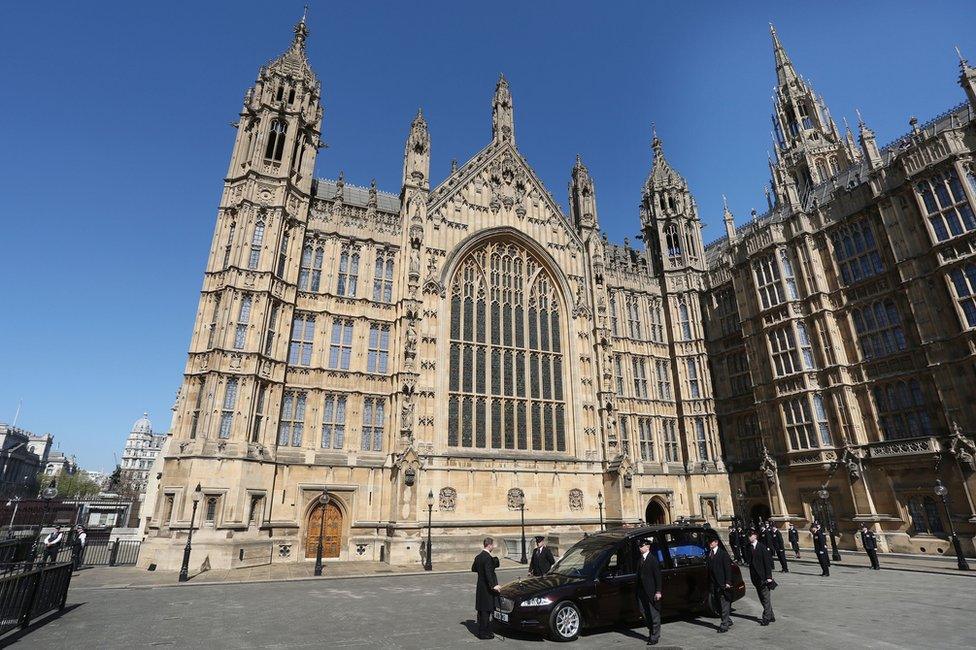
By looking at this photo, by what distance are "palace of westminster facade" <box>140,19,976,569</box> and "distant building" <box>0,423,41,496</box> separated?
9628 centimetres

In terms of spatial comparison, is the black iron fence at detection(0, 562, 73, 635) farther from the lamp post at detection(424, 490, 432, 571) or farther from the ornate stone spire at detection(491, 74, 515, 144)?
the ornate stone spire at detection(491, 74, 515, 144)

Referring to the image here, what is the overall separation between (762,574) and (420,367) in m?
21.1

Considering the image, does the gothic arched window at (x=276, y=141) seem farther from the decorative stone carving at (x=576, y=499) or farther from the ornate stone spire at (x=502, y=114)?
the decorative stone carving at (x=576, y=499)

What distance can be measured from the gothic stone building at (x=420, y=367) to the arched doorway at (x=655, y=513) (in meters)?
0.23

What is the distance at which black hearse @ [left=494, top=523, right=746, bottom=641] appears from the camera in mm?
9758

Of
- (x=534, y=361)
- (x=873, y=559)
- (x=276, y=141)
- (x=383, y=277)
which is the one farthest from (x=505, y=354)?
(x=873, y=559)

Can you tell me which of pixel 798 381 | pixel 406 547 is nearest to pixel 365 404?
pixel 406 547

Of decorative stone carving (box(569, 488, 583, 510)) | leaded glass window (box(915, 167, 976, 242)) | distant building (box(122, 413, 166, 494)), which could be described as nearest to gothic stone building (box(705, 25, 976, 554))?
leaded glass window (box(915, 167, 976, 242))

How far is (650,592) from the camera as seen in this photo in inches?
377

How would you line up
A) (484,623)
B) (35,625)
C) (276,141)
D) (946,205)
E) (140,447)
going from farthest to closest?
(140,447), (276,141), (946,205), (35,625), (484,623)

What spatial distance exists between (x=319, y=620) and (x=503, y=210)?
2878 centimetres

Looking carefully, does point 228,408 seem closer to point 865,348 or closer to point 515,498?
point 515,498

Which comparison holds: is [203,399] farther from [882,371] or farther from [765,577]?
[882,371]

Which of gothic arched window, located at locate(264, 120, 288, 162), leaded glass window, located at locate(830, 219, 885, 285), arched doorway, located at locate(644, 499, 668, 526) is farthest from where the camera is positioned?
arched doorway, located at locate(644, 499, 668, 526)
